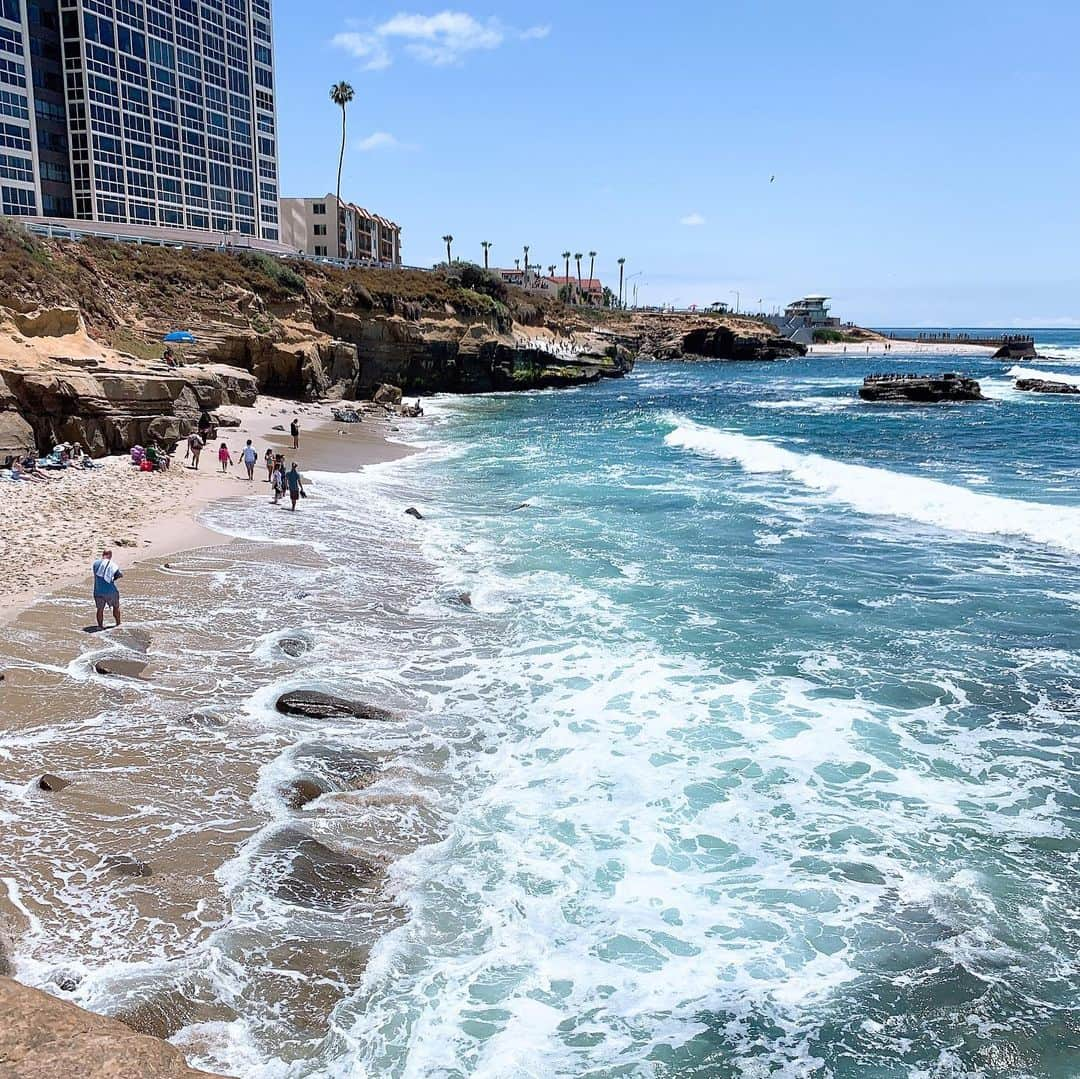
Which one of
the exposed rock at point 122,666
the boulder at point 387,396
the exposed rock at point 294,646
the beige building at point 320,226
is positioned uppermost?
the beige building at point 320,226

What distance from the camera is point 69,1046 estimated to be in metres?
4.03

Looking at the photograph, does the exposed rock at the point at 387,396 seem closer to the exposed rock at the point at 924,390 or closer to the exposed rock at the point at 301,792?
the exposed rock at the point at 924,390

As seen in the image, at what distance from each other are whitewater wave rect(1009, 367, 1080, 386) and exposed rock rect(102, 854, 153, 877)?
8507 cm

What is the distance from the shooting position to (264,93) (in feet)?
262

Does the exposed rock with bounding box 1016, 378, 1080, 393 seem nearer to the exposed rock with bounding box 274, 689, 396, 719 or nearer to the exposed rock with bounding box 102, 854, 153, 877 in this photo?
the exposed rock with bounding box 274, 689, 396, 719

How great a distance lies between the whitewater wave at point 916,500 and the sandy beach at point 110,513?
53.1 ft

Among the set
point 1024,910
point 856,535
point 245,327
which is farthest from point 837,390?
Result: point 1024,910

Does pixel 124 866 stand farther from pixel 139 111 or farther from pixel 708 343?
pixel 708 343

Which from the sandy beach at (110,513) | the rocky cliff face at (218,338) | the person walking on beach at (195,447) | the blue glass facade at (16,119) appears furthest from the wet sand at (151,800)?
the blue glass facade at (16,119)

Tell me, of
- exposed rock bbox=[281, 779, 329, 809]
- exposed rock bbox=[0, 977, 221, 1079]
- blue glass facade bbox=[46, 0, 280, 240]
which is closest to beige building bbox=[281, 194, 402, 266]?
Result: blue glass facade bbox=[46, 0, 280, 240]

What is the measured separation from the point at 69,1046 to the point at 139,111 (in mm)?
77415

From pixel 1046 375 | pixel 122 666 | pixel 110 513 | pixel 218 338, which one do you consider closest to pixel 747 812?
pixel 122 666

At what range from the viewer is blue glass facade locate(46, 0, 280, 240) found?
6262 cm

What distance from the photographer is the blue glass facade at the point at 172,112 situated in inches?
2466
